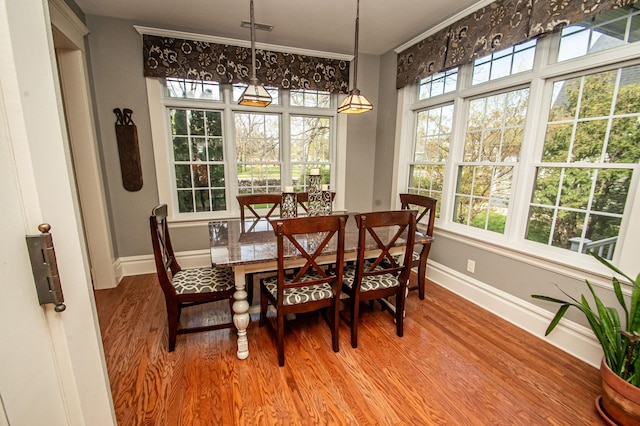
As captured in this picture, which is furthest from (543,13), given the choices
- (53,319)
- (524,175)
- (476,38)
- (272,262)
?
(53,319)

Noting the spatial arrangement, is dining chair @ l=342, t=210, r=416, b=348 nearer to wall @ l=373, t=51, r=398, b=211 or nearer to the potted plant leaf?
the potted plant leaf

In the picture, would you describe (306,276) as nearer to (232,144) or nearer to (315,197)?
(315,197)

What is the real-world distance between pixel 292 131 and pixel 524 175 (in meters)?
2.60

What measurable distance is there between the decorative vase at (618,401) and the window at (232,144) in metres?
3.11

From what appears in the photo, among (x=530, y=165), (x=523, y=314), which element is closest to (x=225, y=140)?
(x=530, y=165)

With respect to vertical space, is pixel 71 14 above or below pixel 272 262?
above

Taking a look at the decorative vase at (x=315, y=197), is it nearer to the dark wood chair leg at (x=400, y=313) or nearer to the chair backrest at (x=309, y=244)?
the chair backrest at (x=309, y=244)

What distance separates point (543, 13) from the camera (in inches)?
76.9

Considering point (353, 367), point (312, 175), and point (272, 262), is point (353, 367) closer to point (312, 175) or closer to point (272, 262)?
point (272, 262)

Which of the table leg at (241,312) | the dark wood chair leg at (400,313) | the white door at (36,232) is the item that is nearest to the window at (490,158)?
the dark wood chair leg at (400,313)

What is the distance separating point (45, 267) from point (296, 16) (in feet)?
9.90

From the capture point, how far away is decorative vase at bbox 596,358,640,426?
133 centimetres

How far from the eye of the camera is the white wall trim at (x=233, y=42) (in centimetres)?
282

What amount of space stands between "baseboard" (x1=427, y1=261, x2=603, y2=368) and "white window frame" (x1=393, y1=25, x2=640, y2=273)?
380 millimetres
